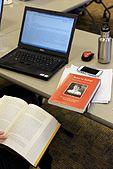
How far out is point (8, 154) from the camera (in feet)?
4.24

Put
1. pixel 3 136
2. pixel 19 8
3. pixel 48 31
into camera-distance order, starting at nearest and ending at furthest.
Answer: pixel 3 136
pixel 48 31
pixel 19 8

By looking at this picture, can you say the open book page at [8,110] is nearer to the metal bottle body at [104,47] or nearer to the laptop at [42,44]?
the laptop at [42,44]

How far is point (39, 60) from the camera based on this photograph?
1576 millimetres

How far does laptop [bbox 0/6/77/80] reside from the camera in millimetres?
1521

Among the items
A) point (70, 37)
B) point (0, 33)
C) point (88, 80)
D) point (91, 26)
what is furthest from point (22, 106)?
point (91, 26)

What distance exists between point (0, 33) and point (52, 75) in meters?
0.69

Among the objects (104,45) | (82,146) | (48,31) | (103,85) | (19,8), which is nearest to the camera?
(103,85)

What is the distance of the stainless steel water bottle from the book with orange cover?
0.19 m

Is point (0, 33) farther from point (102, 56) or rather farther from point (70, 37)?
point (102, 56)

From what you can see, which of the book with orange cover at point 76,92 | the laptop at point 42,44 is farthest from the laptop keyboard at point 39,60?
the book with orange cover at point 76,92

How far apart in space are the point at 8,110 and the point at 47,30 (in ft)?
1.65

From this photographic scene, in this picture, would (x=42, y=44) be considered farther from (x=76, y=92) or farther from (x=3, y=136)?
(x=3, y=136)

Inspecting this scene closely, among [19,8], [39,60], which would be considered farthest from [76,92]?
[19,8]

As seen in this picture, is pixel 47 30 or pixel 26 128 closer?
pixel 26 128
